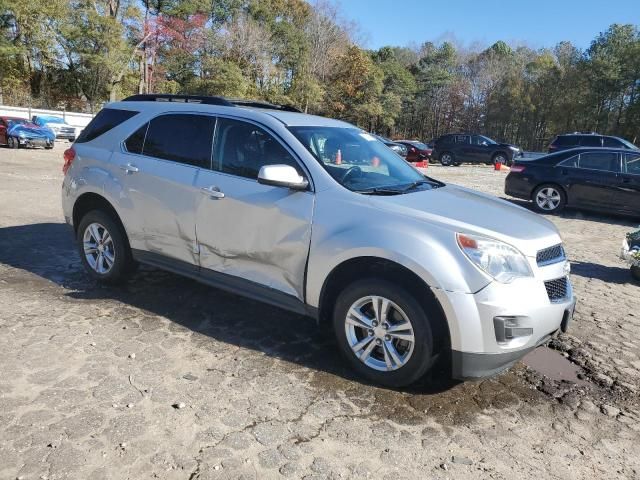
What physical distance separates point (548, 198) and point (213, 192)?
30.4 ft

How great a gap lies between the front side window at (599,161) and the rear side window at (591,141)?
1023 centimetres

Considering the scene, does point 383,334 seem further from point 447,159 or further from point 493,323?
point 447,159

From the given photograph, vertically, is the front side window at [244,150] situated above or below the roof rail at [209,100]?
below

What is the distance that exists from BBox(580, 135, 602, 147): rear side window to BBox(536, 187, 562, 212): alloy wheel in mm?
10276

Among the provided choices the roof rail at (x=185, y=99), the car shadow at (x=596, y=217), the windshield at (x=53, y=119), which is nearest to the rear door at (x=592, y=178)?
the car shadow at (x=596, y=217)

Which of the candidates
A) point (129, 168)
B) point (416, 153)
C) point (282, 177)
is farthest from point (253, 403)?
point (416, 153)

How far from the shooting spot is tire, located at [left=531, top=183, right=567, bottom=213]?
1106 cm

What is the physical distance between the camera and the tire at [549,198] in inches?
436

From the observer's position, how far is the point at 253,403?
10.4 feet

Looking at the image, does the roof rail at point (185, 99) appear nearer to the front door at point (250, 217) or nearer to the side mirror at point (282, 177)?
the front door at point (250, 217)

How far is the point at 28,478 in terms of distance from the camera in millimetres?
2396

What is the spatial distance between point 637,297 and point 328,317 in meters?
3.99

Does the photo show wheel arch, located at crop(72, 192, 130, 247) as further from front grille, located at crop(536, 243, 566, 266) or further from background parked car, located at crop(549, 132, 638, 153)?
background parked car, located at crop(549, 132, 638, 153)

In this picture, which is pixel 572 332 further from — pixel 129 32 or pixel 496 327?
pixel 129 32
